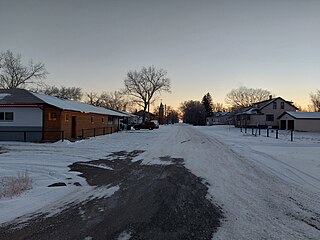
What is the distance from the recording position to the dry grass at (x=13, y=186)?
6.32m

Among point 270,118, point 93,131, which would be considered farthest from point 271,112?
point 93,131

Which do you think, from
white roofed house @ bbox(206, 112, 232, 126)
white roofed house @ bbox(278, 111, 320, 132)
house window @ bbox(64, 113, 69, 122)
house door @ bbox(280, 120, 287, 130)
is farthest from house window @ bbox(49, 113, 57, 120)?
white roofed house @ bbox(206, 112, 232, 126)

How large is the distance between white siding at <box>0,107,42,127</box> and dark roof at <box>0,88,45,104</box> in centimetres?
57

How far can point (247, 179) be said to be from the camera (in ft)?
26.6

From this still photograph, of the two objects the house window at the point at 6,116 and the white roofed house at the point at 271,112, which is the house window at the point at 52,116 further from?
the white roofed house at the point at 271,112

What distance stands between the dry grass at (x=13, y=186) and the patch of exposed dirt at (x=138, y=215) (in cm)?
179

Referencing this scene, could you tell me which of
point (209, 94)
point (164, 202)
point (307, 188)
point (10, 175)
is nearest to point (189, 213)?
point (164, 202)

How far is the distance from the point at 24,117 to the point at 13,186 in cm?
1565

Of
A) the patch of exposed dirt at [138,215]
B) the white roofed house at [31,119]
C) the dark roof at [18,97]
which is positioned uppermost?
the dark roof at [18,97]

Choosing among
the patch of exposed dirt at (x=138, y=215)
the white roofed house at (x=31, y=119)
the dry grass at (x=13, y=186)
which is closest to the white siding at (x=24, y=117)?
the white roofed house at (x=31, y=119)

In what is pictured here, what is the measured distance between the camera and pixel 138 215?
5.03m

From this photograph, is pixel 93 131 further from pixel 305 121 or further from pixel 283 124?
pixel 283 124

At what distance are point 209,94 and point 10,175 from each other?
114 metres

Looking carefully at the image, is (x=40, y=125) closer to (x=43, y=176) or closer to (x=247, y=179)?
(x=43, y=176)
